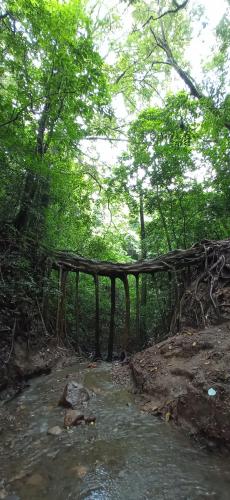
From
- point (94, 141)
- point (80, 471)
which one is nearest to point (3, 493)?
point (80, 471)

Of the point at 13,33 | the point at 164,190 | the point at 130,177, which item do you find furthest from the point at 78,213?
the point at 13,33

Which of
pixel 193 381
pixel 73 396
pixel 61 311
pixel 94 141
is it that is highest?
pixel 94 141

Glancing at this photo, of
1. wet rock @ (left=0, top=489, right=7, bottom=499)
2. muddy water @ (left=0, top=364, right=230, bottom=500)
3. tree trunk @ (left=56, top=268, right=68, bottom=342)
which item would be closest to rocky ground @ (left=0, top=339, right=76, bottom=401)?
tree trunk @ (left=56, top=268, right=68, bottom=342)

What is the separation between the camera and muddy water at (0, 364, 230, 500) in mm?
2430

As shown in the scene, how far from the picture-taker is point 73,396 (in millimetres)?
4324

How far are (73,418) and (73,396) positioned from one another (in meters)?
0.65

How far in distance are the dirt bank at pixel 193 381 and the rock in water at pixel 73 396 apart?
85 cm

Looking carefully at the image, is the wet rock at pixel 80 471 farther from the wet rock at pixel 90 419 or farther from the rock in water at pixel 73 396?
the rock in water at pixel 73 396

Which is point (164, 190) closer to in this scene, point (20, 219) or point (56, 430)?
point (20, 219)

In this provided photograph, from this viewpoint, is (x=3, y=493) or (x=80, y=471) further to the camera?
(x=80, y=471)

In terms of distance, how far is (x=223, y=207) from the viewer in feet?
26.8

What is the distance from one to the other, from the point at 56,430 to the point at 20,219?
3973 mm

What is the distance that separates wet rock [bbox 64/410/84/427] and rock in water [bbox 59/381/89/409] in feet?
1.04

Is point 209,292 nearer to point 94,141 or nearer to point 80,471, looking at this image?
point 80,471
